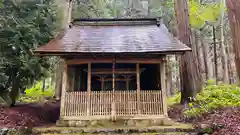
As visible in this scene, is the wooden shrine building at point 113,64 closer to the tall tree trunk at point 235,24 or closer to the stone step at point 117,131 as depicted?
the stone step at point 117,131

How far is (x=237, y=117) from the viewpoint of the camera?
278 inches

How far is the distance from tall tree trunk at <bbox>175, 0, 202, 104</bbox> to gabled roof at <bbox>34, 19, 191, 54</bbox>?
3.29ft

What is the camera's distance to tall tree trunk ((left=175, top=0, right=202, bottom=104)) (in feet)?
33.9

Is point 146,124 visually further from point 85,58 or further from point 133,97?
point 85,58

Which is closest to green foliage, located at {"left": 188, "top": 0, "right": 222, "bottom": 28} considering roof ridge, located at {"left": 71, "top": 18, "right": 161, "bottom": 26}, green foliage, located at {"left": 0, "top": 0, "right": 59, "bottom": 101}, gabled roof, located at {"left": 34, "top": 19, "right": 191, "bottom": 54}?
roof ridge, located at {"left": 71, "top": 18, "right": 161, "bottom": 26}

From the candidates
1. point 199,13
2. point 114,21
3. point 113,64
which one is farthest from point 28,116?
point 199,13

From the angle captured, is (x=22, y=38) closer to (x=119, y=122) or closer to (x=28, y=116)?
(x=28, y=116)

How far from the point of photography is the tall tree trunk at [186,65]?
10.3 metres

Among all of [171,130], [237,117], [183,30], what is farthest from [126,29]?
[237,117]

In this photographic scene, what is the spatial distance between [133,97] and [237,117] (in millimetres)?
3610

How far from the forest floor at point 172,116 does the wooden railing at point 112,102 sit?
1.44 meters

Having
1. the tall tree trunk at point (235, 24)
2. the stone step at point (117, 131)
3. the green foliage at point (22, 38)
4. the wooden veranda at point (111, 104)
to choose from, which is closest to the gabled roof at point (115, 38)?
the wooden veranda at point (111, 104)

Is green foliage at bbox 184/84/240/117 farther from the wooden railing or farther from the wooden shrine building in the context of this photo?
the wooden railing

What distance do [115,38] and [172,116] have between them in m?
4.42
